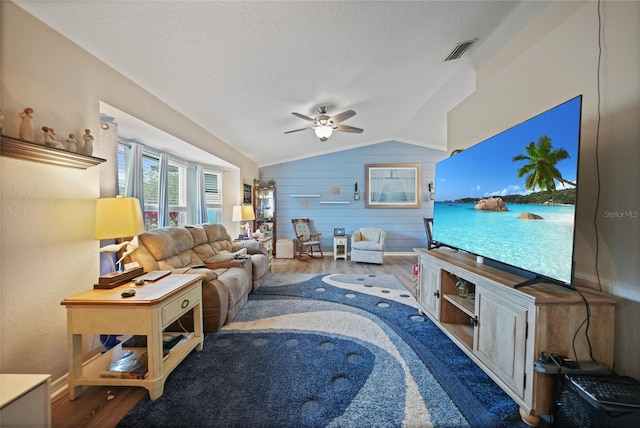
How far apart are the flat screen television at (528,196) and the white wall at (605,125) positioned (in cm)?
33

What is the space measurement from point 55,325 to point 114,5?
6.84ft

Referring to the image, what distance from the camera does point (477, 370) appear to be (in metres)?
1.78

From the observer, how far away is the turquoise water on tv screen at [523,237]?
1.29 m

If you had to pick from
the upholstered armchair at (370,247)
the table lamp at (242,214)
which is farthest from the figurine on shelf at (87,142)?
the upholstered armchair at (370,247)

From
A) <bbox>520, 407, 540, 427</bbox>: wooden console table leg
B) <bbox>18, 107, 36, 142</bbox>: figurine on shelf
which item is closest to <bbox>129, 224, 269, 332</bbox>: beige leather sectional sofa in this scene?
<bbox>18, 107, 36, 142</bbox>: figurine on shelf

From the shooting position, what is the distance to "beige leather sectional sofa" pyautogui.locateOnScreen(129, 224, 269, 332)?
7.54 ft

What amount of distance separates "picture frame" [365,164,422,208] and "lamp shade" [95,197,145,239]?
5.09 metres

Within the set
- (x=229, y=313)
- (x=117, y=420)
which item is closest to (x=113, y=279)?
(x=117, y=420)

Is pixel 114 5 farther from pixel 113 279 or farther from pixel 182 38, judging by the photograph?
pixel 113 279

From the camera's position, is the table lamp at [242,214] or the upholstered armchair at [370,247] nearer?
the table lamp at [242,214]

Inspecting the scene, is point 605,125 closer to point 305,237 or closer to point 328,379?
point 328,379

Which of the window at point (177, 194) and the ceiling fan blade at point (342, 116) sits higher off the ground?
the ceiling fan blade at point (342, 116)

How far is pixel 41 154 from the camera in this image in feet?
4.65

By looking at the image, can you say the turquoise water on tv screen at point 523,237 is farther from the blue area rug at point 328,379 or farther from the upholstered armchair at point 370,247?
the upholstered armchair at point 370,247
